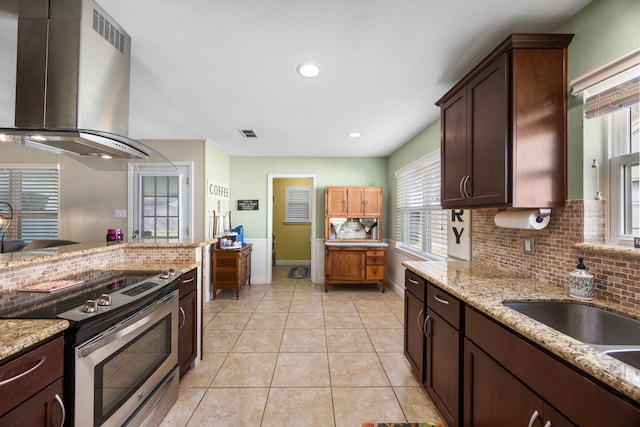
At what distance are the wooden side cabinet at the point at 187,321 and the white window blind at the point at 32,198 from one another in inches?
124

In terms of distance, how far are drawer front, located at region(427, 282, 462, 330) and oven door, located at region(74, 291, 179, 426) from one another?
1.72 m

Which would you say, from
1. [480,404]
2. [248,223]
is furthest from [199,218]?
[480,404]

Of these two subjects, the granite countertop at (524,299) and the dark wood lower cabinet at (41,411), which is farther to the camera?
the dark wood lower cabinet at (41,411)

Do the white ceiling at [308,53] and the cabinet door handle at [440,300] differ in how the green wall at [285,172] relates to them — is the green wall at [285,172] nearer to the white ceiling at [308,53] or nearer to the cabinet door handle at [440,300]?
the white ceiling at [308,53]

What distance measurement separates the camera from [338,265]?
4.34m

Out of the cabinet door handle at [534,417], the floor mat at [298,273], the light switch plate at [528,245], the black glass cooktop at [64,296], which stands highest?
the light switch plate at [528,245]

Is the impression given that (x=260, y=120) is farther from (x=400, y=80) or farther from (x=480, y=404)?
(x=480, y=404)

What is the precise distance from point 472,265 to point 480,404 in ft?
3.84

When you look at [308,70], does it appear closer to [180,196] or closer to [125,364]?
[125,364]

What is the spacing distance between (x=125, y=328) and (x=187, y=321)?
791 mm

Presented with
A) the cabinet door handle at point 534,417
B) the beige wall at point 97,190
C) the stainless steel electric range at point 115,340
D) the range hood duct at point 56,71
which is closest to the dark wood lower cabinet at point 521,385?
the cabinet door handle at point 534,417

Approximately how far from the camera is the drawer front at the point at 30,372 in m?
0.82

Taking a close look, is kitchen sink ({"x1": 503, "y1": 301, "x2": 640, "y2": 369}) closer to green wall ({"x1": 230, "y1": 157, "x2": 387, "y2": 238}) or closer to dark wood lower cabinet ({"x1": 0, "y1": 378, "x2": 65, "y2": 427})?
dark wood lower cabinet ({"x1": 0, "y1": 378, "x2": 65, "y2": 427})

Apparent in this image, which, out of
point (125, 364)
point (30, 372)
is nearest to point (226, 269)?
point (125, 364)
